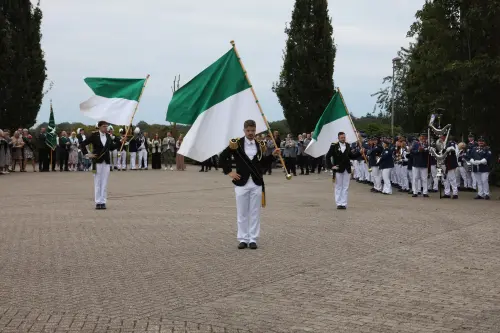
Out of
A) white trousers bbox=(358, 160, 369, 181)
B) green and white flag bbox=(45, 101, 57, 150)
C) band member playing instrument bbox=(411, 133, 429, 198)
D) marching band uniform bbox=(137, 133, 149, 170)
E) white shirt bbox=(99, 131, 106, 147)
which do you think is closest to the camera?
white shirt bbox=(99, 131, 106, 147)

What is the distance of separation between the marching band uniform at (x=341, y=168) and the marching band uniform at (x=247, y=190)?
6196 mm

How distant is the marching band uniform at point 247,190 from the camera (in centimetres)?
1049

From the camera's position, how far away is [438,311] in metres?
6.70

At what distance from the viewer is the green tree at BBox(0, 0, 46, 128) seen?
110 ft

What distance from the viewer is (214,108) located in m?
11.7

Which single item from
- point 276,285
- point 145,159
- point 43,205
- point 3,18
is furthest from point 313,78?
point 276,285

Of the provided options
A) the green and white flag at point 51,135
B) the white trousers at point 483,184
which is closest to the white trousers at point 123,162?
the green and white flag at point 51,135

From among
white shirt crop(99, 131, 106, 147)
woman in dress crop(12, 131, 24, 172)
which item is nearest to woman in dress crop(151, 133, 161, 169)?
woman in dress crop(12, 131, 24, 172)

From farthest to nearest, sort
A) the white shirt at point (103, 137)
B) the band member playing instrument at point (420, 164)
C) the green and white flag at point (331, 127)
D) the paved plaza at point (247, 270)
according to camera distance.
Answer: the band member playing instrument at point (420, 164) < the green and white flag at point (331, 127) < the white shirt at point (103, 137) < the paved plaza at point (247, 270)

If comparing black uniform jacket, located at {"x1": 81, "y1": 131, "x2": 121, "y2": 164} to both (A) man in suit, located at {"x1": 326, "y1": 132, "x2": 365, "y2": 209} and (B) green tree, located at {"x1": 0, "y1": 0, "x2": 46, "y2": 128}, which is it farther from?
(B) green tree, located at {"x1": 0, "y1": 0, "x2": 46, "y2": 128}

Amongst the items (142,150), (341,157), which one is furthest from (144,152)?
(341,157)

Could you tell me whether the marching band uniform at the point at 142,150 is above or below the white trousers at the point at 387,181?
above

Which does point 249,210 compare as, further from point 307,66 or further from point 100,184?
point 307,66

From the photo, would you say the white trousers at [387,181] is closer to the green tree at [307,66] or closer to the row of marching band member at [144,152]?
the row of marching band member at [144,152]
